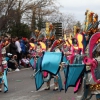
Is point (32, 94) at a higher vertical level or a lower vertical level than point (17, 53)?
lower

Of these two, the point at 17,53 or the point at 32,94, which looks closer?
the point at 32,94

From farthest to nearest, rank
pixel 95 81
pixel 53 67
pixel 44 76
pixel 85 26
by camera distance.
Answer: pixel 44 76 → pixel 53 67 → pixel 85 26 → pixel 95 81

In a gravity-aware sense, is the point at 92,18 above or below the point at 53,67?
above

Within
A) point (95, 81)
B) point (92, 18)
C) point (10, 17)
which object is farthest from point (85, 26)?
point (10, 17)

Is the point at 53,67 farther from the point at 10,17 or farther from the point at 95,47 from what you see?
the point at 10,17

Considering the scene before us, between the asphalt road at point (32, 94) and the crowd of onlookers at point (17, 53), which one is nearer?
the asphalt road at point (32, 94)

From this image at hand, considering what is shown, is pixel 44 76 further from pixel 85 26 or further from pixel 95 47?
pixel 95 47

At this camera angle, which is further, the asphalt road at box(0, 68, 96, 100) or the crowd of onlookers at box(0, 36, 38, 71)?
the crowd of onlookers at box(0, 36, 38, 71)

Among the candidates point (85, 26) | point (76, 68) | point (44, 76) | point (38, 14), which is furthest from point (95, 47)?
point (38, 14)

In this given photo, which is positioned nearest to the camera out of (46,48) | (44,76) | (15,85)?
(44,76)

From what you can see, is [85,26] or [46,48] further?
[46,48]

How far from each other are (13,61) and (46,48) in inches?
312

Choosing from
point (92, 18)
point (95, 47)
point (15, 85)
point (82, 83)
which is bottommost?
point (15, 85)

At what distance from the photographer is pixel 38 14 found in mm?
43656
